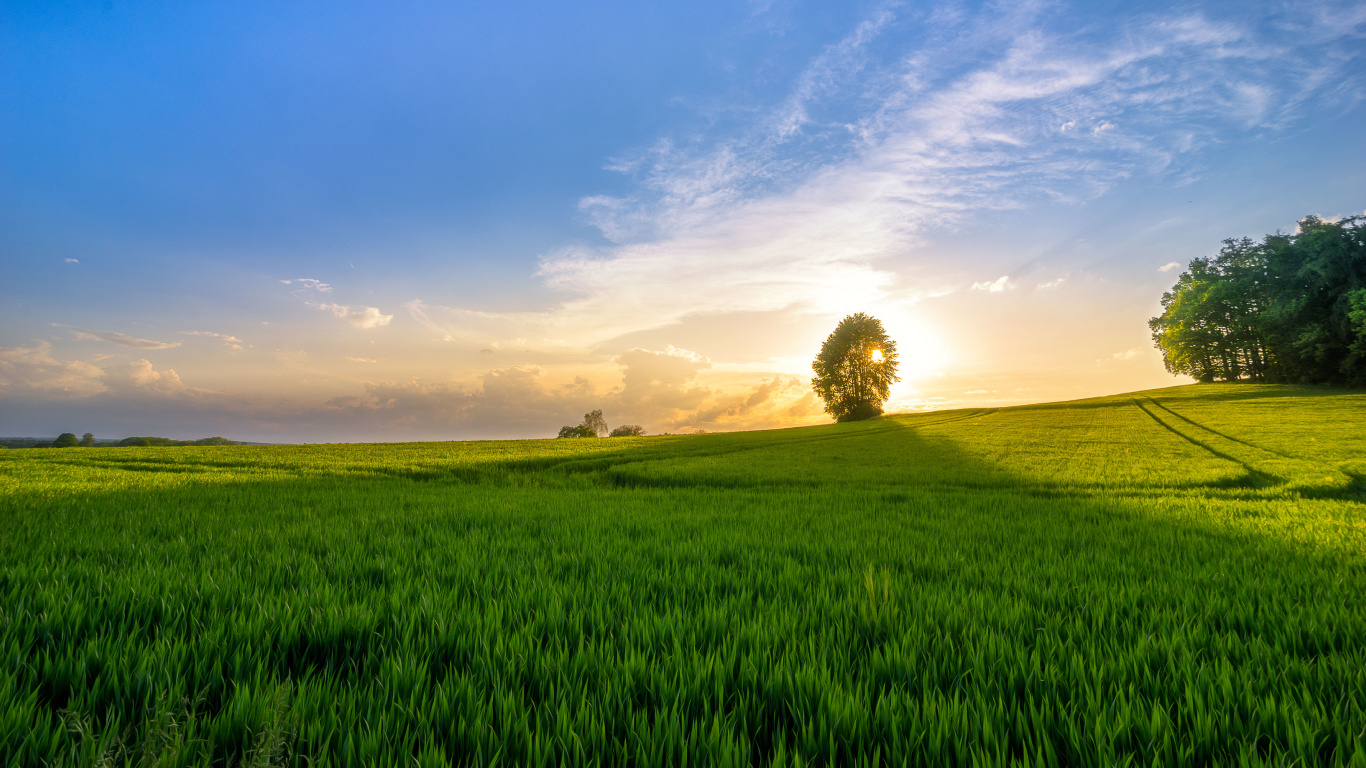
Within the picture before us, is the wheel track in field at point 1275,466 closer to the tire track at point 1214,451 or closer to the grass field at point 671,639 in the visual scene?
the tire track at point 1214,451

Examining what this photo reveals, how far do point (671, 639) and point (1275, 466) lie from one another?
23.7 meters

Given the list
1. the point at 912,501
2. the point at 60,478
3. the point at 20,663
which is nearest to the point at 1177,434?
the point at 912,501

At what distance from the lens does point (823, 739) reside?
1.95 m

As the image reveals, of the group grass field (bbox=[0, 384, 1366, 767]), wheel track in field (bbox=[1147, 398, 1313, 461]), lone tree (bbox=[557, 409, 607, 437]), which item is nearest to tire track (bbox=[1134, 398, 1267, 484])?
wheel track in field (bbox=[1147, 398, 1313, 461])

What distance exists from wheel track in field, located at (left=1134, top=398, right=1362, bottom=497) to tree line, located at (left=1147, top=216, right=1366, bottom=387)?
111ft

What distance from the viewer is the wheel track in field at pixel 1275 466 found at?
42.0ft

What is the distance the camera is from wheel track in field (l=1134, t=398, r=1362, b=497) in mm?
12792

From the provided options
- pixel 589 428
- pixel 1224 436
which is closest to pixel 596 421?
pixel 589 428

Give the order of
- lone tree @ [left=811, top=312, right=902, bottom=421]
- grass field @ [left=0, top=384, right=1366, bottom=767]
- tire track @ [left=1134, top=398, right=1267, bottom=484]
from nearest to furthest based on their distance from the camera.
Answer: grass field @ [left=0, top=384, right=1366, bottom=767]
tire track @ [left=1134, top=398, right=1267, bottom=484]
lone tree @ [left=811, top=312, right=902, bottom=421]

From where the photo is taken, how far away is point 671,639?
2.96 m

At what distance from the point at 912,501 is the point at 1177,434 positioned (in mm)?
27638

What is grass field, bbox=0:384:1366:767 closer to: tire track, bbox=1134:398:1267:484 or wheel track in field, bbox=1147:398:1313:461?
tire track, bbox=1134:398:1267:484

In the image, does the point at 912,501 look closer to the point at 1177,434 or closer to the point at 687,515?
the point at 687,515

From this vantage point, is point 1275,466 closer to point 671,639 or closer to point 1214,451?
point 1214,451
